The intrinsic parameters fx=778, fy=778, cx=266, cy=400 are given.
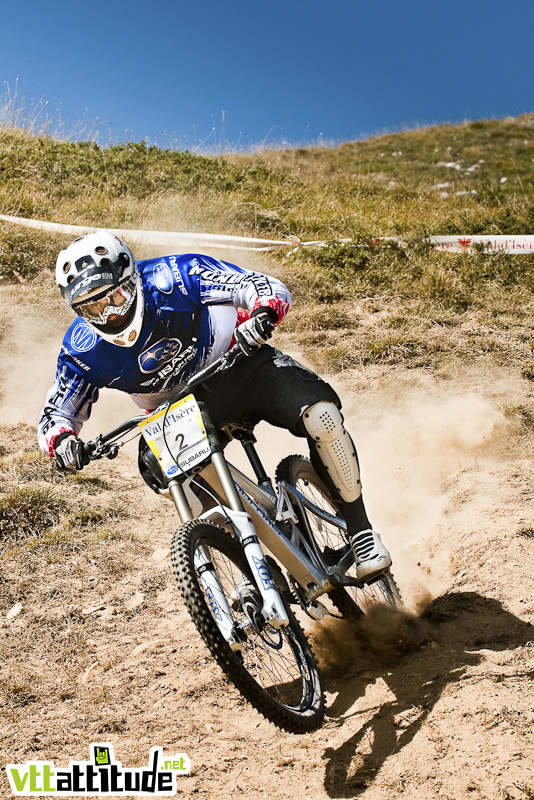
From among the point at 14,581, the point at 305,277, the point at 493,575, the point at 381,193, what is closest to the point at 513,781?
the point at 493,575

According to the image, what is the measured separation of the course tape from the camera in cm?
1043

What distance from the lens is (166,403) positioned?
3.55 meters

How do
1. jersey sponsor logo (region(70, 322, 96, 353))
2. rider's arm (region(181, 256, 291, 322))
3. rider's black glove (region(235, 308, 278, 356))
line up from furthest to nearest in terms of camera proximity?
jersey sponsor logo (region(70, 322, 96, 353))
rider's arm (region(181, 256, 291, 322))
rider's black glove (region(235, 308, 278, 356))

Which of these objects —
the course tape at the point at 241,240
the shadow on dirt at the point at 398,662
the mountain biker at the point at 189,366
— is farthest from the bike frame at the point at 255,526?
the course tape at the point at 241,240

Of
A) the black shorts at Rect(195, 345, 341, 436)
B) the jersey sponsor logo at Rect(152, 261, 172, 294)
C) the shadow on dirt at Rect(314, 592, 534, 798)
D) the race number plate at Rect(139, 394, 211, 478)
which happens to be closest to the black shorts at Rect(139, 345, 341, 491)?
the black shorts at Rect(195, 345, 341, 436)

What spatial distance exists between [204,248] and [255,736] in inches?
314

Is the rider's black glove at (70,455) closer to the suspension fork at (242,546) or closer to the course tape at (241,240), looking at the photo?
the suspension fork at (242,546)

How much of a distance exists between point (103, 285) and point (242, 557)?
54.5 inches

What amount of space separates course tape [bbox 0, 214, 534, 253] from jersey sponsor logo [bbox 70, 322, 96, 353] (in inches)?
263

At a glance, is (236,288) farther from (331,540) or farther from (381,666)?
(381,666)

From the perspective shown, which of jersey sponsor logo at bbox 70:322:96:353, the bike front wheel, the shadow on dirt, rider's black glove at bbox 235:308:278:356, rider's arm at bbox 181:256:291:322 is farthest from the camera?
jersey sponsor logo at bbox 70:322:96:353

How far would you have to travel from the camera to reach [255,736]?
11.5 feet

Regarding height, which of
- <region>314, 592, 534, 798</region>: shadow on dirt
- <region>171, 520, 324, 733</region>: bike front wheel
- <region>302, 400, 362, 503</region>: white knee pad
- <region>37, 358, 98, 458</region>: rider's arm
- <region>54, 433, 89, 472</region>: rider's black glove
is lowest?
<region>314, 592, 534, 798</region>: shadow on dirt

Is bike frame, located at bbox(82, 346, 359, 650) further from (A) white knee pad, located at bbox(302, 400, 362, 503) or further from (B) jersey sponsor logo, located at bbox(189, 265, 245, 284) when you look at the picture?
(B) jersey sponsor logo, located at bbox(189, 265, 245, 284)
